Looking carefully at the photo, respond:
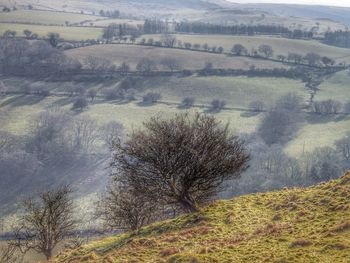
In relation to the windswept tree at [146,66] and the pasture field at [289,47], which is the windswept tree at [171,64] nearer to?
the windswept tree at [146,66]

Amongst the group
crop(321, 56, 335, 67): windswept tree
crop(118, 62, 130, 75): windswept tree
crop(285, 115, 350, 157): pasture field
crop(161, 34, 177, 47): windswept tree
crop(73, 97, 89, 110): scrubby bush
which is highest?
crop(161, 34, 177, 47): windswept tree

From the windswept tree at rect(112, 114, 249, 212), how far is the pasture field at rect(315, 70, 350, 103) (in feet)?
344

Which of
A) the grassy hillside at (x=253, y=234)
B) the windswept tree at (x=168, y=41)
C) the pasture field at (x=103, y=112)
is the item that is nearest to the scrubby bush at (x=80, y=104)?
the pasture field at (x=103, y=112)

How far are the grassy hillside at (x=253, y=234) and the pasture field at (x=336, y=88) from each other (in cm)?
10712

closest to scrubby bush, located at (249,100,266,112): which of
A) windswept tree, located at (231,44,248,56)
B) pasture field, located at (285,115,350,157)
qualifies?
pasture field, located at (285,115,350,157)

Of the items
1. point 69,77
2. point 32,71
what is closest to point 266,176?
point 69,77

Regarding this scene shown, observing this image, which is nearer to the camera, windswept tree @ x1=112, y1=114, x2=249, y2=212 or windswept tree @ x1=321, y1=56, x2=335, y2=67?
windswept tree @ x1=112, y1=114, x2=249, y2=212

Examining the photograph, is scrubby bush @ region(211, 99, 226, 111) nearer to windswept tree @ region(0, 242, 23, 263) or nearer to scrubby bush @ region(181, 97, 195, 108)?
scrubby bush @ region(181, 97, 195, 108)

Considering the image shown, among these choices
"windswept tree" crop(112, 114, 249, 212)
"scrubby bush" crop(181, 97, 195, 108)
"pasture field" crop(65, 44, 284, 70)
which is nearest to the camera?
"windswept tree" crop(112, 114, 249, 212)

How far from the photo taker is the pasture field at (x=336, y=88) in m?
128

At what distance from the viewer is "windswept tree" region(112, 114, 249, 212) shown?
28.2m

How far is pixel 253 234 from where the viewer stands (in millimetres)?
21812

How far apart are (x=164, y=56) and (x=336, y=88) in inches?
2416

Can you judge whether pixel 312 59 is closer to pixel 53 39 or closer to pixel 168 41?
pixel 168 41
